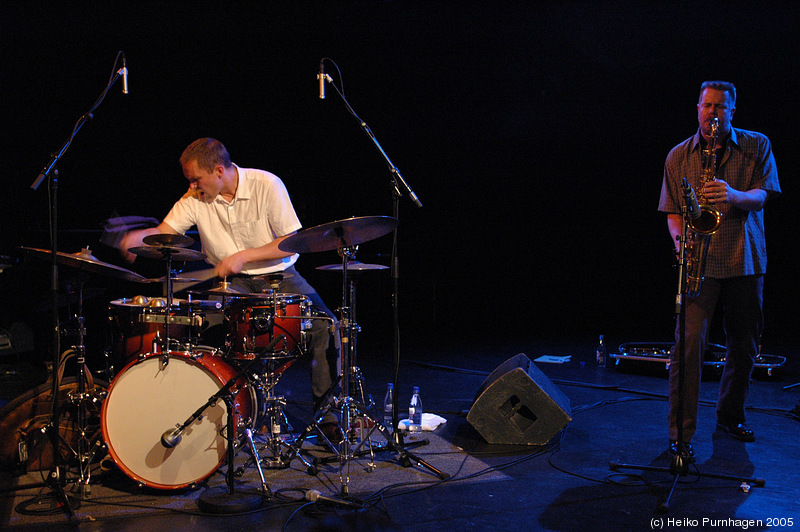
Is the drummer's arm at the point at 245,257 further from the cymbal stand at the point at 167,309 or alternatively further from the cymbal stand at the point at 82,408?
the cymbal stand at the point at 82,408

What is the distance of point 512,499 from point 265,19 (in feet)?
19.8

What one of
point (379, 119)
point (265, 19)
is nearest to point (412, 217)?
point (379, 119)

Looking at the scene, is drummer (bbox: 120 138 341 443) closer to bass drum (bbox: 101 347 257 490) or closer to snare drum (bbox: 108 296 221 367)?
snare drum (bbox: 108 296 221 367)

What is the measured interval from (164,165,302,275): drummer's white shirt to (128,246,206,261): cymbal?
0.74 meters

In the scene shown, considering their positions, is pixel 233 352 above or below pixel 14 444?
above

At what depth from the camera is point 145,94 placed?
7461 mm

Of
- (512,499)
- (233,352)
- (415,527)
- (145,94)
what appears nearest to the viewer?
(415,527)

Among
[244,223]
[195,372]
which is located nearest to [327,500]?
[195,372]

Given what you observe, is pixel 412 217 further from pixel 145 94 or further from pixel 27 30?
pixel 27 30

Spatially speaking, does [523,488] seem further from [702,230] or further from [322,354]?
[702,230]

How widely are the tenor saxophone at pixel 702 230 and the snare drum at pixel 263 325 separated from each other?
214cm

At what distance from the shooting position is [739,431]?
3.70 meters

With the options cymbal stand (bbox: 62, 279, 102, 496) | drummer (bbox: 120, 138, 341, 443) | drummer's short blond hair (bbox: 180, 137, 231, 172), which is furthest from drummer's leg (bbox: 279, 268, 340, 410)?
cymbal stand (bbox: 62, 279, 102, 496)

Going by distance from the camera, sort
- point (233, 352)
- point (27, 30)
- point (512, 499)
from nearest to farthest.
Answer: point (512, 499) < point (233, 352) < point (27, 30)
